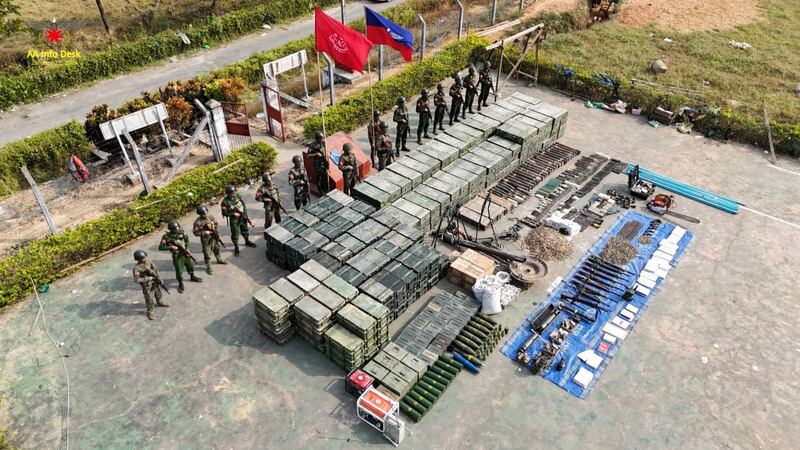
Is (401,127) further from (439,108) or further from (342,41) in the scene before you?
(342,41)

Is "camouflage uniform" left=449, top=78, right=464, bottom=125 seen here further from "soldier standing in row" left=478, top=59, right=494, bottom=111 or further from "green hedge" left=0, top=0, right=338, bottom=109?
"green hedge" left=0, top=0, right=338, bottom=109

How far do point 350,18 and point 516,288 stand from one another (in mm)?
27748

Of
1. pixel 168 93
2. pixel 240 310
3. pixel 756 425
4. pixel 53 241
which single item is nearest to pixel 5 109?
pixel 168 93

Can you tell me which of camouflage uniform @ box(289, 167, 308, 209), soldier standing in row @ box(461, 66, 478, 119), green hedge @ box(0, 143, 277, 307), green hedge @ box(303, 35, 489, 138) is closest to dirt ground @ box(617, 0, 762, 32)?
green hedge @ box(303, 35, 489, 138)

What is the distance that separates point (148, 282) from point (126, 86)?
1874 cm

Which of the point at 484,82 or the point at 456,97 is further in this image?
the point at 484,82

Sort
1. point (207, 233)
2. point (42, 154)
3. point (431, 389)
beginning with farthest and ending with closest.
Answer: point (42, 154)
point (207, 233)
point (431, 389)

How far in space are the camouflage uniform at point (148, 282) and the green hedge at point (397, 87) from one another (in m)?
10.1

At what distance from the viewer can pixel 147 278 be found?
51.6 ft

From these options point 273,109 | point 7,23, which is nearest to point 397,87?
point 273,109

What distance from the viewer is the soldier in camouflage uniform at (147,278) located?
1558 centimetres

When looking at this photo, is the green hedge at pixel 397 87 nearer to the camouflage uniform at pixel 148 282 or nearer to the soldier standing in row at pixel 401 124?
the soldier standing in row at pixel 401 124

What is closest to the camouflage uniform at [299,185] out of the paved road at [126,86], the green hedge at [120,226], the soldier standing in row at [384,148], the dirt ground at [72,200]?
the green hedge at [120,226]

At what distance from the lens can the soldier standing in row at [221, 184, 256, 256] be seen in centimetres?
1773
